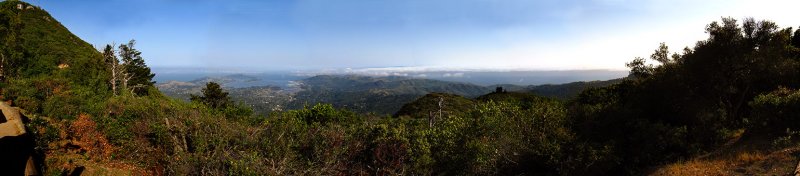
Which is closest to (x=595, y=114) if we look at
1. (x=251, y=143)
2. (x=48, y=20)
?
(x=251, y=143)

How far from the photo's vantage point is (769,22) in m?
24.8

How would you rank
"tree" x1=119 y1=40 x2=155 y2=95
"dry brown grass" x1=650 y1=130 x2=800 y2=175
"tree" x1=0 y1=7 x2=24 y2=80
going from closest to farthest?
"dry brown grass" x1=650 y1=130 x2=800 y2=175 < "tree" x1=0 y1=7 x2=24 y2=80 < "tree" x1=119 y1=40 x2=155 y2=95

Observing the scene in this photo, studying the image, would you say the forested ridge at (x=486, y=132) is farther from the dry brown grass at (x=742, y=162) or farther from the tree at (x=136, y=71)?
the tree at (x=136, y=71)

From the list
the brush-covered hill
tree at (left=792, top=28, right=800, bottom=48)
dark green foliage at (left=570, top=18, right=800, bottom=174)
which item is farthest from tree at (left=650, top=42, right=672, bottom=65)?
the brush-covered hill

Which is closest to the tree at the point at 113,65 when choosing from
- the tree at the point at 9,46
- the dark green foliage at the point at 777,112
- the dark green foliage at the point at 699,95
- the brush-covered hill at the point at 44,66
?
the brush-covered hill at the point at 44,66

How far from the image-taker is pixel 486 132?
2622cm

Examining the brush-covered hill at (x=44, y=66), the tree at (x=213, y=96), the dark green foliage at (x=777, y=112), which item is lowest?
the tree at (x=213, y=96)

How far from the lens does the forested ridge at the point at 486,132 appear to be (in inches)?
736

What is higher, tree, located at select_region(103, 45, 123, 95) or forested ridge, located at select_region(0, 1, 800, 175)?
tree, located at select_region(103, 45, 123, 95)

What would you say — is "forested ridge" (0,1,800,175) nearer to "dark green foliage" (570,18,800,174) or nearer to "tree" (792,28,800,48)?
"dark green foliage" (570,18,800,174)

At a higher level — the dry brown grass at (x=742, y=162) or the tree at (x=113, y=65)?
the tree at (x=113, y=65)

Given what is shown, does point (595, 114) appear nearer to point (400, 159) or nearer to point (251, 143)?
point (400, 159)

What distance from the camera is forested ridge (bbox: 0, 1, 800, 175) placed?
736 inches

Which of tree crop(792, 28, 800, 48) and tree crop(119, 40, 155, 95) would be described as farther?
tree crop(119, 40, 155, 95)
